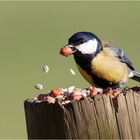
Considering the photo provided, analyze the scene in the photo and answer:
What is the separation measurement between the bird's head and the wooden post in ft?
6.57

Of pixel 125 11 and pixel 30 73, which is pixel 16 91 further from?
pixel 125 11

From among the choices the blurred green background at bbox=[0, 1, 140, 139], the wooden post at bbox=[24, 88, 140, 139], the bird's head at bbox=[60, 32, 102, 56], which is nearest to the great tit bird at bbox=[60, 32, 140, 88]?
the bird's head at bbox=[60, 32, 102, 56]

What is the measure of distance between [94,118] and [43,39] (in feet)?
32.5

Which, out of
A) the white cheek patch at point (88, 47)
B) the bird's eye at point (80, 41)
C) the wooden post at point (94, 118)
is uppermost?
the bird's eye at point (80, 41)

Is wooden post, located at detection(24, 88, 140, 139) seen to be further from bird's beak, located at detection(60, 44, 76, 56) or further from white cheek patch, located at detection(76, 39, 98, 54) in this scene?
white cheek patch, located at detection(76, 39, 98, 54)

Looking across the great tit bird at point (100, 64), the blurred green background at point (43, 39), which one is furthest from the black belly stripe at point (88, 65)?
the blurred green background at point (43, 39)

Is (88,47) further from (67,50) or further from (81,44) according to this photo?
(67,50)

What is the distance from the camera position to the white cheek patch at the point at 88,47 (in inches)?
219

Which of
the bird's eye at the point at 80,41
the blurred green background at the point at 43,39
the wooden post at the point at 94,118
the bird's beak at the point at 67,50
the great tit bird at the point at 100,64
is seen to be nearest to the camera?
the wooden post at the point at 94,118

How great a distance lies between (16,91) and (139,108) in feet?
20.9

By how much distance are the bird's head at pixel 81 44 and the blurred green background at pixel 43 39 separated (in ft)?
7.16

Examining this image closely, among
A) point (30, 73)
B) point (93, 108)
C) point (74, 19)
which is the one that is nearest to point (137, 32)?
point (74, 19)

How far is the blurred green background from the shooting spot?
943 centimetres

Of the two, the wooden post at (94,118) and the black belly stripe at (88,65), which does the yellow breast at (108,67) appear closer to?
the black belly stripe at (88,65)
